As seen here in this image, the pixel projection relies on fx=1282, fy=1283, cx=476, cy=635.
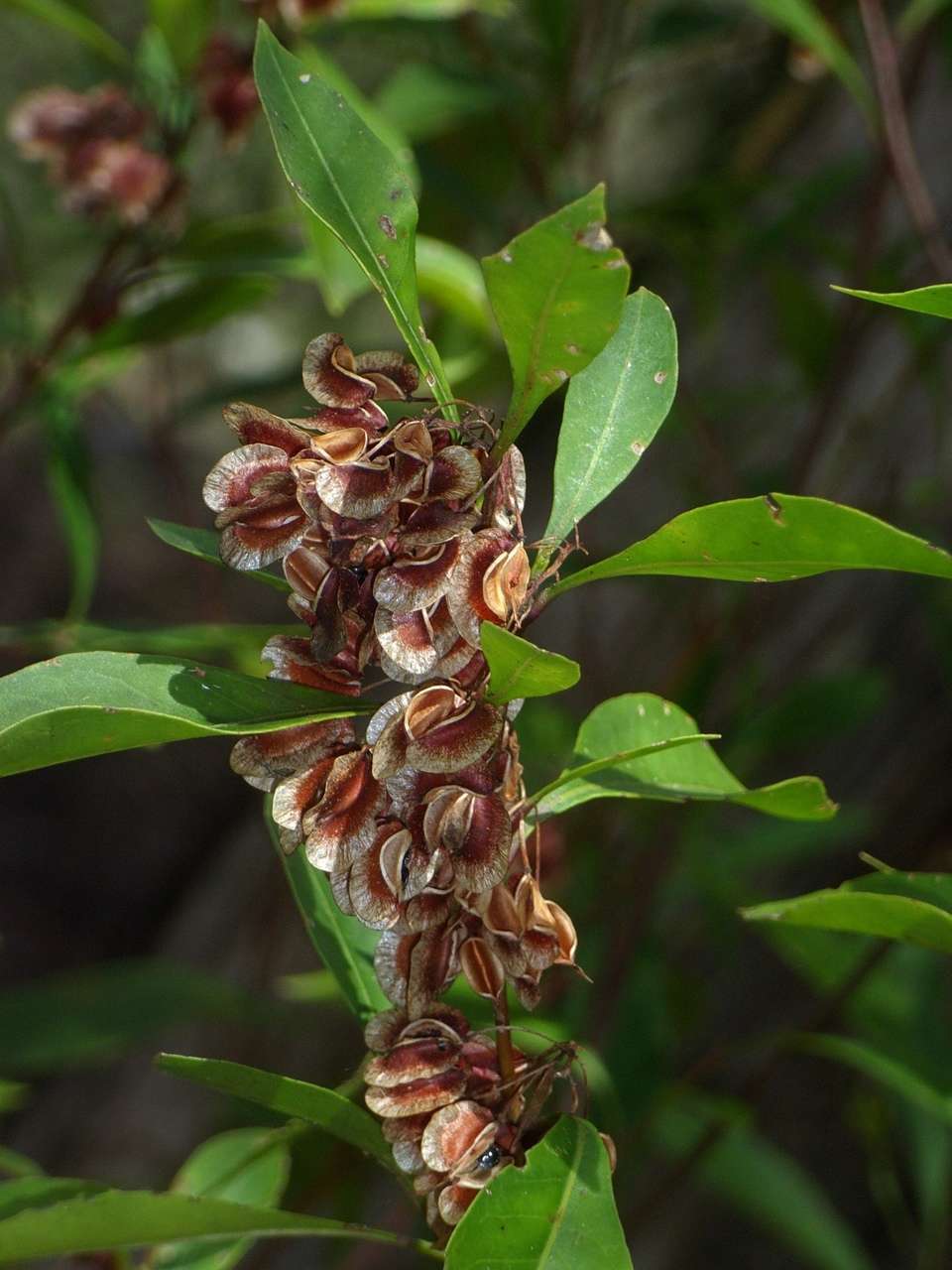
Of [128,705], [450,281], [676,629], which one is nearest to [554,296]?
[128,705]

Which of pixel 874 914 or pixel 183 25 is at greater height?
pixel 183 25

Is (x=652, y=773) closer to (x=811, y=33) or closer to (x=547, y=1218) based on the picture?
(x=547, y=1218)

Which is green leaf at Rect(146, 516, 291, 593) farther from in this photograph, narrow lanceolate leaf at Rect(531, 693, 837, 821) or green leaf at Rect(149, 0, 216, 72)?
green leaf at Rect(149, 0, 216, 72)

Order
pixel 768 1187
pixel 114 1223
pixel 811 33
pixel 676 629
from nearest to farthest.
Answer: pixel 114 1223, pixel 811 33, pixel 768 1187, pixel 676 629

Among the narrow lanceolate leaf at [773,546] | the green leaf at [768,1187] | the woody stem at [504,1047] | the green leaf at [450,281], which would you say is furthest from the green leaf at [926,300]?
the green leaf at [768,1187]

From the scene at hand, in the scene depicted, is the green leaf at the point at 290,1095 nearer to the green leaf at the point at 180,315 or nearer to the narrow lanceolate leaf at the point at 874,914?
the narrow lanceolate leaf at the point at 874,914

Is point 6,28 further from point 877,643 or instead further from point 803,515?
point 803,515

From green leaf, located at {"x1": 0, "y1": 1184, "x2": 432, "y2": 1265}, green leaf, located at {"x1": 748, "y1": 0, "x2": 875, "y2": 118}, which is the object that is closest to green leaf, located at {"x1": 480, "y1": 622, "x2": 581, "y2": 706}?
green leaf, located at {"x1": 0, "y1": 1184, "x2": 432, "y2": 1265}

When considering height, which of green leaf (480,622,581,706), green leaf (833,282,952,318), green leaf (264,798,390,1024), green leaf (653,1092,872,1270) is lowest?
green leaf (653,1092,872,1270)
